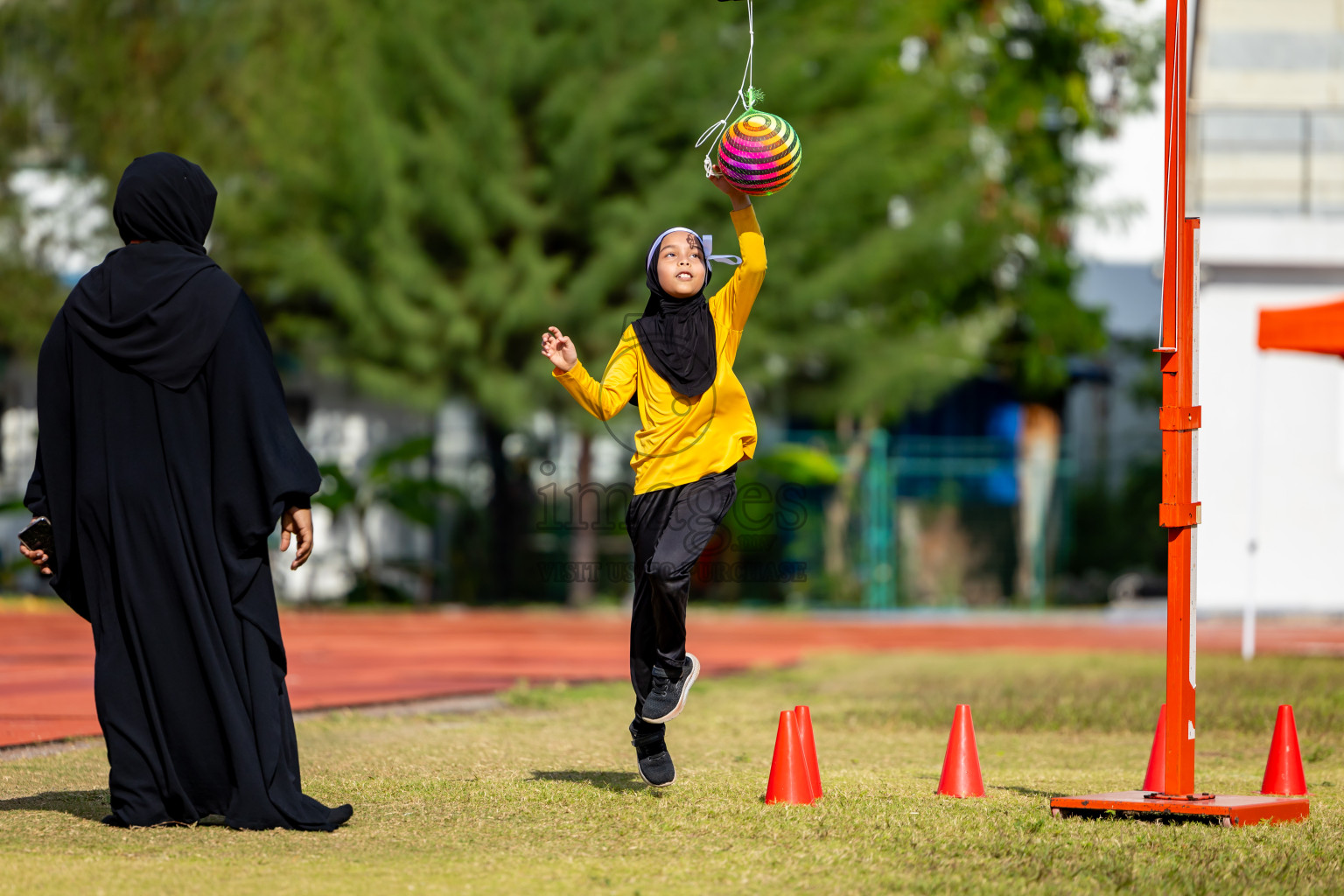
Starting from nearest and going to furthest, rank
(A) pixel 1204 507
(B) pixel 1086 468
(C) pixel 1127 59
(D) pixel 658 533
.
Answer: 1. (D) pixel 658 533
2. (A) pixel 1204 507
3. (B) pixel 1086 468
4. (C) pixel 1127 59

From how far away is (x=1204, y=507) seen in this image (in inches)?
771

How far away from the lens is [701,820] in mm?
5996

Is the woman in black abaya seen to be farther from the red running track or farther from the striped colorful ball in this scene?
the red running track

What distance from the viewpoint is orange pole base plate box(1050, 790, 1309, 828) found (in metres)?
5.89

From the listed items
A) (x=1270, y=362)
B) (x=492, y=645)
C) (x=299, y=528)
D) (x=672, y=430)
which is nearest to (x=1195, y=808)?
(x=672, y=430)

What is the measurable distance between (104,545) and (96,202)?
1655 cm

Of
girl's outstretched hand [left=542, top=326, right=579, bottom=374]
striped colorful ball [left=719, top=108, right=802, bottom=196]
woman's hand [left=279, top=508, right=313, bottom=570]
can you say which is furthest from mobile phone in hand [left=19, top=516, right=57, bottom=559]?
striped colorful ball [left=719, top=108, right=802, bottom=196]

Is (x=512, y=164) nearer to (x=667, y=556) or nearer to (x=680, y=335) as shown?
(x=680, y=335)

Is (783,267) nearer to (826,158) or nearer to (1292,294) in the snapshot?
(826,158)

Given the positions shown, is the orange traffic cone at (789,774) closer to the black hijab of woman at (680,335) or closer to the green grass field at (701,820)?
the green grass field at (701,820)

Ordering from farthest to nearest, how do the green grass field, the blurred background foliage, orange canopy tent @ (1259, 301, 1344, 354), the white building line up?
the white building < the blurred background foliage < orange canopy tent @ (1259, 301, 1344, 354) < the green grass field

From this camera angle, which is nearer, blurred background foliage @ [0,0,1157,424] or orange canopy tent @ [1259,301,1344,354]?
orange canopy tent @ [1259,301,1344,354]

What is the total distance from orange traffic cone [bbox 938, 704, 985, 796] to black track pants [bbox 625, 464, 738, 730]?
1097 millimetres

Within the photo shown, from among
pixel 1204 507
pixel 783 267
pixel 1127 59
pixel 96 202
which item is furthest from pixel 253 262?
pixel 1127 59
